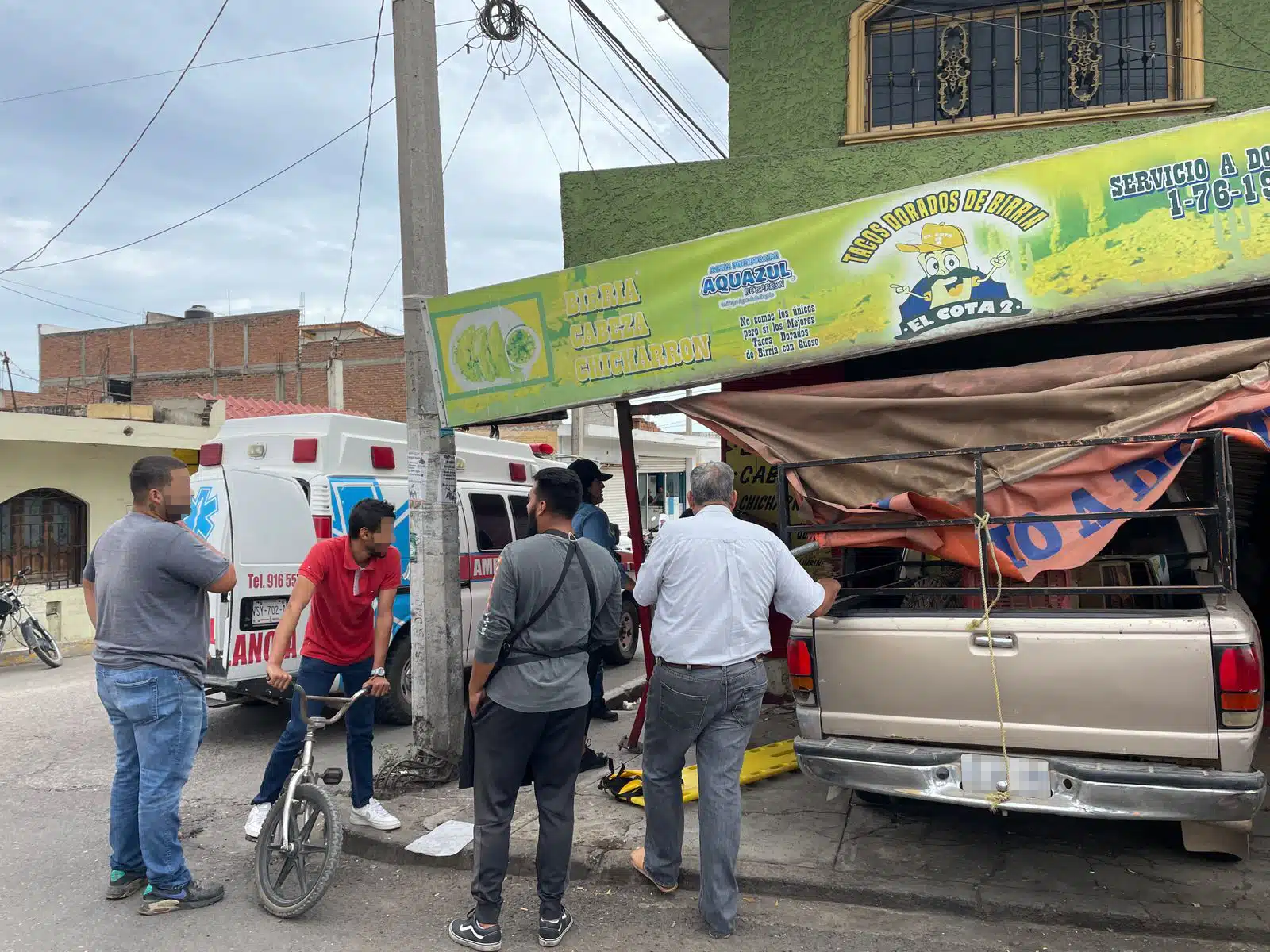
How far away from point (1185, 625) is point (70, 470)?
15234 mm

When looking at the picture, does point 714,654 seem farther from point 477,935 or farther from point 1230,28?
point 1230,28

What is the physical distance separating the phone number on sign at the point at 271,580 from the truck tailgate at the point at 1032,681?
14.0 ft

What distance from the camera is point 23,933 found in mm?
4105

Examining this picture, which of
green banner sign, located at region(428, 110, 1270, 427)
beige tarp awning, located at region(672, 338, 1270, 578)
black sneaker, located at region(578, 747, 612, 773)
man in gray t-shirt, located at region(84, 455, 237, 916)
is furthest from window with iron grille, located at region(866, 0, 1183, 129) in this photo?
man in gray t-shirt, located at region(84, 455, 237, 916)

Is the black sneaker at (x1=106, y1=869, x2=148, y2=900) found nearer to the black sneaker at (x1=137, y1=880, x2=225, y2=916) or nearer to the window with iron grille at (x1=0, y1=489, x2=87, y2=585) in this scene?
the black sneaker at (x1=137, y1=880, x2=225, y2=916)

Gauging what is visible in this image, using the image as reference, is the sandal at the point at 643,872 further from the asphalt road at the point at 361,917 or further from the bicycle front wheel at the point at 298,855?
the bicycle front wheel at the point at 298,855

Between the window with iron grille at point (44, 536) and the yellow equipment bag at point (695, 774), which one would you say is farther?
the window with iron grille at point (44, 536)

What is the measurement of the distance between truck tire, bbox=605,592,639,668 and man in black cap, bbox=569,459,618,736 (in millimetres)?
2206

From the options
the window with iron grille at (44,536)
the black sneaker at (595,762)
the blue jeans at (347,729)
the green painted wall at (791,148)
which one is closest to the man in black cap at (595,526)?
the black sneaker at (595,762)

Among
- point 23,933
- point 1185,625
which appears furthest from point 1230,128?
point 23,933

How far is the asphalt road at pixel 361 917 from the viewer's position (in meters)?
3.97

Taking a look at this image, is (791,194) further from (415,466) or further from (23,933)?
(23,933)

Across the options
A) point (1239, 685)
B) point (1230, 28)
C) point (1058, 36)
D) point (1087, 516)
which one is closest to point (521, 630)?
point (1087, 516)

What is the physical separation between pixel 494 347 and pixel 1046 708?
3.80 m
